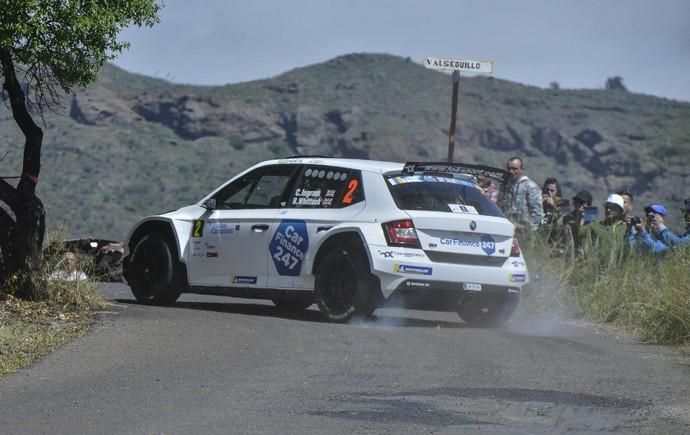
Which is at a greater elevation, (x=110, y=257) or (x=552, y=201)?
(x=552, y=201)

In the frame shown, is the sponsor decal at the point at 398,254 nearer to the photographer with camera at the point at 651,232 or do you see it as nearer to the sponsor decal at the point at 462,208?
the sponsor decal at the point at 462,208

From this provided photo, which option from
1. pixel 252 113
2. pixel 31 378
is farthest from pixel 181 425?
pixel 252 113

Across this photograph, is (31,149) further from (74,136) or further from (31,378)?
(74,136)

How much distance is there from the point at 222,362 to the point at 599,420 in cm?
319

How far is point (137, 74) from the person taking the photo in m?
118

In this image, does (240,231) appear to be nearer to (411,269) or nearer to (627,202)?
(411,269)

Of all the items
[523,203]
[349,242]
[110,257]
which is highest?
[523,203]

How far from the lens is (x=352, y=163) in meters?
13.5

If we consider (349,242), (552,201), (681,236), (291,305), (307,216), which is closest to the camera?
(349,242)

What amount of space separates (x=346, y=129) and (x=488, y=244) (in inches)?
3338

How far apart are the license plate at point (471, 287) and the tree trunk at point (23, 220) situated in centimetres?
399

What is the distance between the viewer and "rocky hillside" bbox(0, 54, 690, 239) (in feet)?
253

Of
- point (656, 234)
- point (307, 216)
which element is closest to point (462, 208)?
point (307, 216)

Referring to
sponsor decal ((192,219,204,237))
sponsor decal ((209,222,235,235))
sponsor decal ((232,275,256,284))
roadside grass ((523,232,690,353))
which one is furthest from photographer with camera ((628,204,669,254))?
sponsor decal ((192,219,204,237))
